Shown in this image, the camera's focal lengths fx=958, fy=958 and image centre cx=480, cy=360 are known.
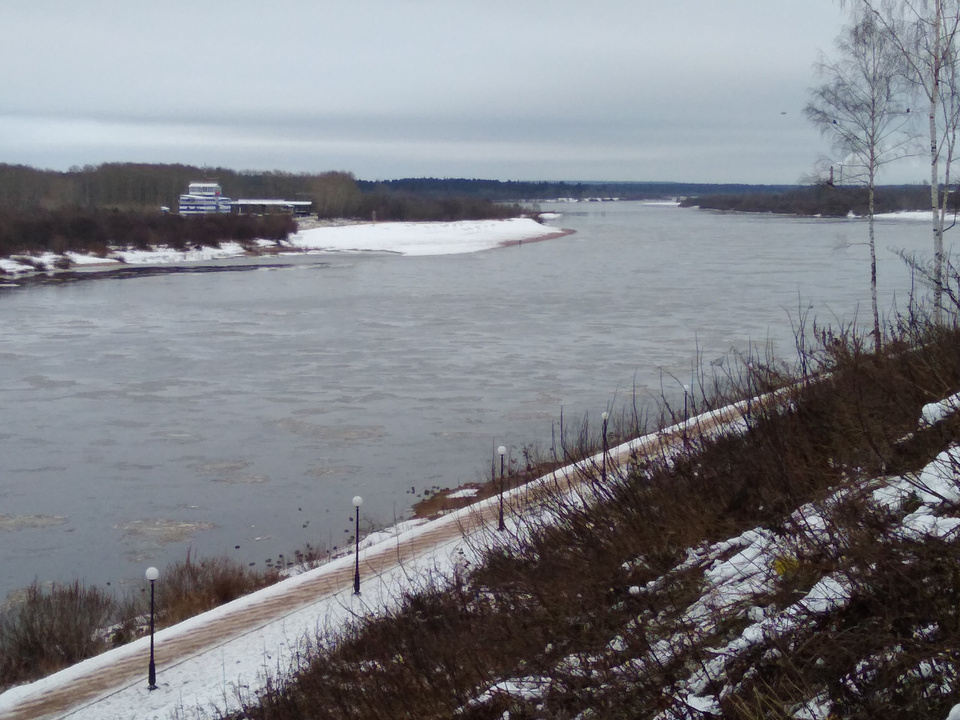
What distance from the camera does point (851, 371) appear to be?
6.32 m

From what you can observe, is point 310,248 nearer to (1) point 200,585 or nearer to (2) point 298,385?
(2) point 298,385

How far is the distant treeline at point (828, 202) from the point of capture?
19.0 metres

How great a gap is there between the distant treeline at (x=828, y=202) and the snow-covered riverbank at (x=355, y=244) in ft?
74.9

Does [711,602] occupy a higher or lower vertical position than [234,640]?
higher

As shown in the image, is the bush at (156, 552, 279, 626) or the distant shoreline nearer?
the bush at (156, 552, 279, 626)

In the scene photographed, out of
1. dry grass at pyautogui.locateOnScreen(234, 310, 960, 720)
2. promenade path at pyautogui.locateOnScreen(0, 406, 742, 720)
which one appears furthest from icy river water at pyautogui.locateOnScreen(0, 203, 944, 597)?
dry grass at pyautogui.locateOnScreen(234, 310, 960, 720)

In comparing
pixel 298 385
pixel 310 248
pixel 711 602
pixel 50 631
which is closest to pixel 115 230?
pixel 310 248

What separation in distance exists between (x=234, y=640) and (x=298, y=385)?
10550 mm

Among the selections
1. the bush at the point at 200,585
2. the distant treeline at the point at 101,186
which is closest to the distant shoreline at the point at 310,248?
the distant treeline at the point at 101,186

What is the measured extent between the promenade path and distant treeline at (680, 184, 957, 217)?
6.34m

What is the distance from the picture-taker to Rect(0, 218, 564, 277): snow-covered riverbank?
1928 inches

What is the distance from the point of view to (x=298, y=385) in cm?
1808

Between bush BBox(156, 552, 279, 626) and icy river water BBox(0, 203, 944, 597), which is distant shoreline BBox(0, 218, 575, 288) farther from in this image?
bush BBox(156, 552, 279, 626)

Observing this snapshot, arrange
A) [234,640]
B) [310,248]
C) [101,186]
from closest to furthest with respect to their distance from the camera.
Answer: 1. [234,640]
2. [310,248]
3. [101,186]
